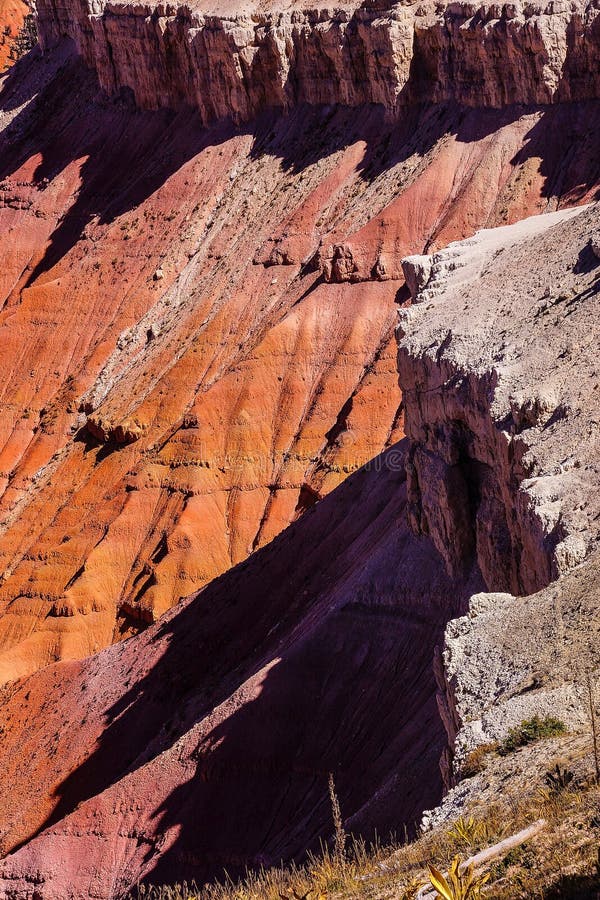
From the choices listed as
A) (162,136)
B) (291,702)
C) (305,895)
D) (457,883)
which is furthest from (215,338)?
(457,883)

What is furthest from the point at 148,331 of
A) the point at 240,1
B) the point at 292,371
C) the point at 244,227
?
the point at 240,1

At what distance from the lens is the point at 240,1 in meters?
85.9

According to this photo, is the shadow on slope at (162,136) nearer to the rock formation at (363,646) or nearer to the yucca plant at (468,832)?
the rock formation at (363,646)

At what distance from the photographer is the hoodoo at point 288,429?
29109 mm

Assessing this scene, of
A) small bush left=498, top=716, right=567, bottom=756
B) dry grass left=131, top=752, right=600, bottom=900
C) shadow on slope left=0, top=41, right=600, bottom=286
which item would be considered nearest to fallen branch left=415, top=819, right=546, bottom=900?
dry grass left=131, top=752, right=600, bottom=900

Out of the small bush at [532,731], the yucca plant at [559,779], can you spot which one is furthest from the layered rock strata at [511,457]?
the yucca plant at [559,779]

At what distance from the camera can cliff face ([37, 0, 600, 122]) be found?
6806 centimetres

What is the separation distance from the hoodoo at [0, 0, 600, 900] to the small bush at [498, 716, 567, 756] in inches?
9.3

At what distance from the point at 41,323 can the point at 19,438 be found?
→ 8611 millimetres

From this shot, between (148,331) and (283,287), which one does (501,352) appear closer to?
(283,287)

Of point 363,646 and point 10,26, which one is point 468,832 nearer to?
point 363,646

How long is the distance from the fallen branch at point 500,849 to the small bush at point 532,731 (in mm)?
2913

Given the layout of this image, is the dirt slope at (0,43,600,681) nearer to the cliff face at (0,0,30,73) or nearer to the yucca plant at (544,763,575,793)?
the yucca plant at (544,763,575,793)

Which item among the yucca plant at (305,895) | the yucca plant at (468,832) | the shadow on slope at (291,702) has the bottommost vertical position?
the yucca plant at (305,895)
